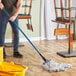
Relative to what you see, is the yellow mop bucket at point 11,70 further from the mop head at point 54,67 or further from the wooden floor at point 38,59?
the mop head at point 54,67

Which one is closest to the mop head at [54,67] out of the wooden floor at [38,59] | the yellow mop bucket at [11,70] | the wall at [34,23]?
the wooden floor at [38,59]

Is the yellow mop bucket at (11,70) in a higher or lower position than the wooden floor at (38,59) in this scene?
higher

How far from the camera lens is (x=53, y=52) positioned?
3.76 meters

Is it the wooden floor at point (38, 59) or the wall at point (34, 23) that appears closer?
the wooden floor at point (38, 59)

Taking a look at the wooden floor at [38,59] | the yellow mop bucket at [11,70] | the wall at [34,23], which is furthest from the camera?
the wall at [34,23]

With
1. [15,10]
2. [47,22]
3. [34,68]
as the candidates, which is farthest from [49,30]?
[34,68]

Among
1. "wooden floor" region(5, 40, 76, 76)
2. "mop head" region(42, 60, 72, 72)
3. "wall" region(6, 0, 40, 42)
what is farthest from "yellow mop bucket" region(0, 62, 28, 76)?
"wall" region(6, 0, 40, 42)

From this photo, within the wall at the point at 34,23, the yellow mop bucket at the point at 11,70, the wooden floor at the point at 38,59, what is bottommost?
the wooden floor at the point at 38,59

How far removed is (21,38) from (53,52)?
1284 millimetres

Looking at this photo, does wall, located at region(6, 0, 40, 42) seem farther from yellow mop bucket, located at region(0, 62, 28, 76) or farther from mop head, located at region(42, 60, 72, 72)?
yellow mop bucket, located at region(0, 62, 28, 76)

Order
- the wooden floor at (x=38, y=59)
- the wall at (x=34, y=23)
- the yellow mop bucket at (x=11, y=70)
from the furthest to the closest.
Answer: the wall at (x=34, y=23) < the wooden floor at (x=38, y=59) < the yellow mop bucket at (x=11, y=70)

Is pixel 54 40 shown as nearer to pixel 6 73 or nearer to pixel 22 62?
pixel 22 62

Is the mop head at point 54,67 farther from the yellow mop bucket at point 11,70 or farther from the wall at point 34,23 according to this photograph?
the wall at point 34,23

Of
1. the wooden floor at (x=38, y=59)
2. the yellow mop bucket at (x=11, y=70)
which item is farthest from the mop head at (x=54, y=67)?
the yellow mop bucket at (x=11, y=70)
